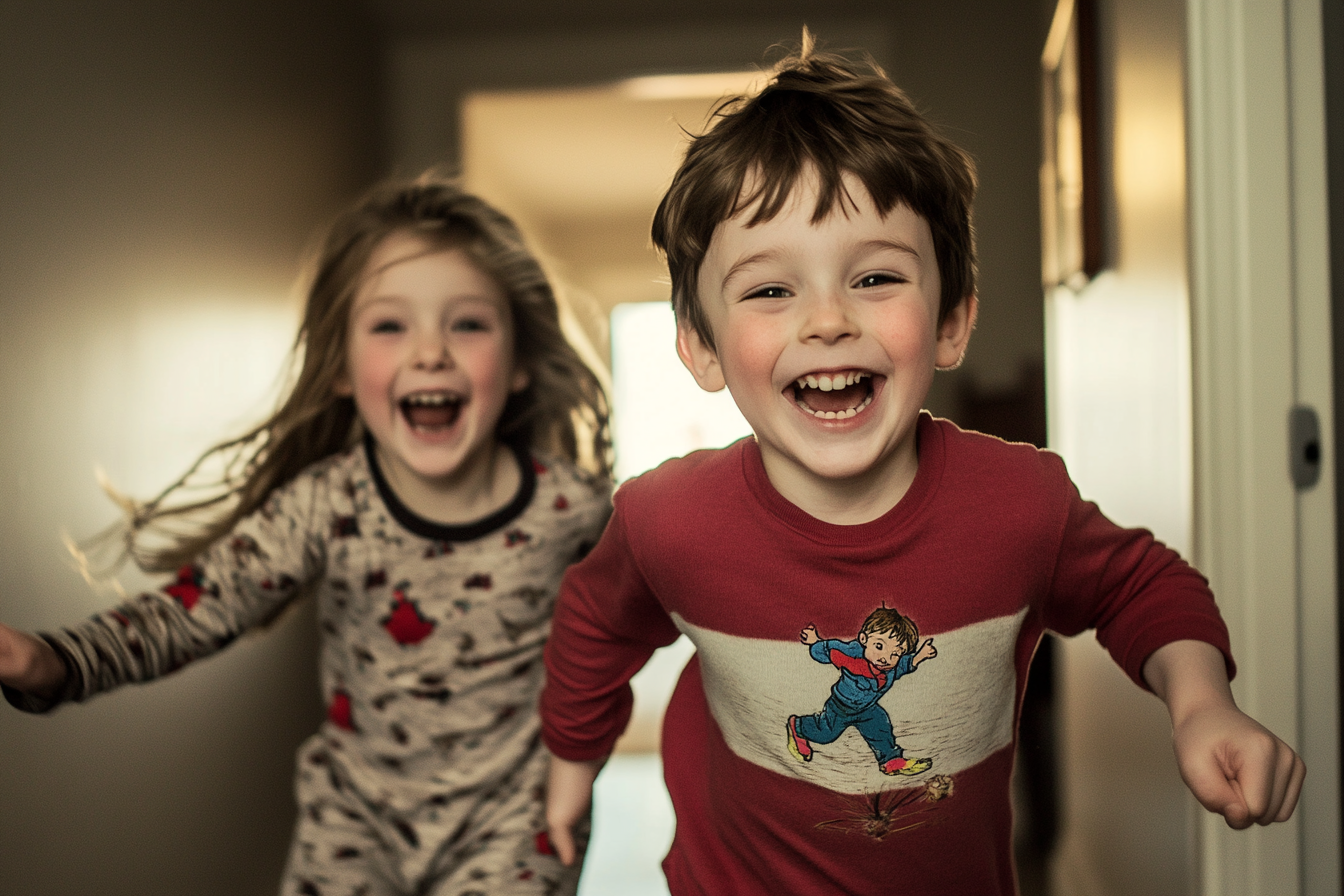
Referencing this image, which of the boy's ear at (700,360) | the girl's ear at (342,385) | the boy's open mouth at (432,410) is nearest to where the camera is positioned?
the boy's ear at (700,360)

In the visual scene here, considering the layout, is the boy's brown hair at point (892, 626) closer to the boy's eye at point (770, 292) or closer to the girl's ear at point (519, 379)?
the boy's eye at point (770, 292)

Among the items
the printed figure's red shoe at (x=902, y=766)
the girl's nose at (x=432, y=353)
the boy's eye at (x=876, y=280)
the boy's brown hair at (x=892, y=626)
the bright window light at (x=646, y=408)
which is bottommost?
the printed figure's red shoe at (x=902, y=766)

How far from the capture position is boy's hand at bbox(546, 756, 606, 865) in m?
0.87

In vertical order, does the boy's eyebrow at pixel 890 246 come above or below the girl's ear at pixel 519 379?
above

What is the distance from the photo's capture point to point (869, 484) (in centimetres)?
72

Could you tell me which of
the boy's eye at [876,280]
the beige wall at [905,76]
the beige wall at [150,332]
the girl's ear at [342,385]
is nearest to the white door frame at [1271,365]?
the beige wall at [905,76]

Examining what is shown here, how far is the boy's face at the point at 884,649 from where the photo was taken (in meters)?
0.69

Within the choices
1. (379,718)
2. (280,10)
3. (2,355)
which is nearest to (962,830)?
(379,718)

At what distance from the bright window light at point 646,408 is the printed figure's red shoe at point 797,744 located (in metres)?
0.41

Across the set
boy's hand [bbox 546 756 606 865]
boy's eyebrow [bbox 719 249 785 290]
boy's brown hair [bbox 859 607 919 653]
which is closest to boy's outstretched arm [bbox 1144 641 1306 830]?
boy's brown hair [bbox 859 607 919 653]

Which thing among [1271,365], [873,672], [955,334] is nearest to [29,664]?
[873,672]

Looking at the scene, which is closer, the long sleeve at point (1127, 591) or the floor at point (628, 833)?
the long sleeve at point (1127, 591)

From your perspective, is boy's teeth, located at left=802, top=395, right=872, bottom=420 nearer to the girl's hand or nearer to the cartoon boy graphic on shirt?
the cartoon boy graphic on shirt

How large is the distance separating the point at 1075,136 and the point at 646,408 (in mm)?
685
